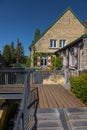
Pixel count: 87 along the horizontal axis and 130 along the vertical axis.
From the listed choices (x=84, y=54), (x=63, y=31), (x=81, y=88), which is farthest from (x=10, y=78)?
(x=63, y=31)

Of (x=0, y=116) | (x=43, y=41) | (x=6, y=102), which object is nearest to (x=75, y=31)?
(x=43, y=41)

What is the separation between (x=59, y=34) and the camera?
39188 millimetres

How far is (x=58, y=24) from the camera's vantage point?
39.3 metres

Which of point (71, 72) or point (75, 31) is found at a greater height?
point (75, 31)

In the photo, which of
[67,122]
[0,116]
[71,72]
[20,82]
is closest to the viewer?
[67,122]

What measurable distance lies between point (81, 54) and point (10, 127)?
868cm

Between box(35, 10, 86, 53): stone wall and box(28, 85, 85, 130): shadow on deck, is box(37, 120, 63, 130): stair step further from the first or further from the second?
box(35, 10, 86, 53): stone wall

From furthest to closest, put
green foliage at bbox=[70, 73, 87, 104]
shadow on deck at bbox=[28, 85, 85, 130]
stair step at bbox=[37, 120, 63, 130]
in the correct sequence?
green foliage at bbox=[70, 73, 87, 104]
shadow on deck at bbox=[28, 85, 85, 130]
stair step at bbox=[37, 120, 63, 130]

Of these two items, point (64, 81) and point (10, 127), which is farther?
point (64, 81)

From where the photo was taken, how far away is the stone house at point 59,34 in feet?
128

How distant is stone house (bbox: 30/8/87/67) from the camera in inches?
1532

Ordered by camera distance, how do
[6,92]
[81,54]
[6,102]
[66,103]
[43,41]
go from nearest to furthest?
[66,103] < [6,92] < [6,102] < [81,54] < [43,41]

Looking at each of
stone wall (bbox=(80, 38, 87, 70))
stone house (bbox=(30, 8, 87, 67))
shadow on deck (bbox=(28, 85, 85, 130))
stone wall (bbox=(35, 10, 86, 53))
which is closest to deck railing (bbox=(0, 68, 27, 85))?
stone wall (bbox=(80, 38, 87, 70))

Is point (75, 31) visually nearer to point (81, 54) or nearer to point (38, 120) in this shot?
point (81, 54)
